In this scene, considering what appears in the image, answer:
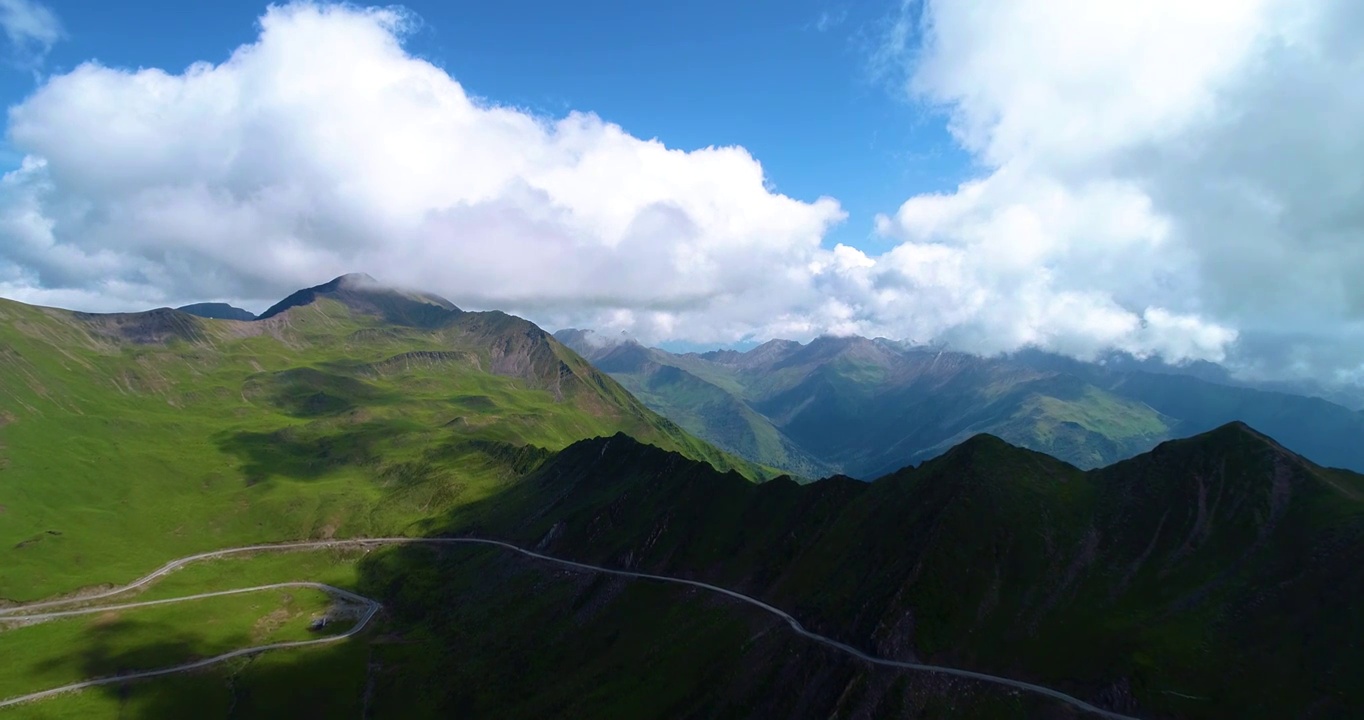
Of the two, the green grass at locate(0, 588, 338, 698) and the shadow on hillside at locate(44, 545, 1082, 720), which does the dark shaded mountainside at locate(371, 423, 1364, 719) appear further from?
the green grass at locate(0, 588, 338, 698)

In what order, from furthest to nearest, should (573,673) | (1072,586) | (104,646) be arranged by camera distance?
1. (104,646)
2. (573,673)
3. (1072,586)


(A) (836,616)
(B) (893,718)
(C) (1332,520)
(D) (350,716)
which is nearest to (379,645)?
(D) (350,716)

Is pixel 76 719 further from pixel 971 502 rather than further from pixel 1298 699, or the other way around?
pixel 1298 699

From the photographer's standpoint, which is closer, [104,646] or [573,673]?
[573,673]

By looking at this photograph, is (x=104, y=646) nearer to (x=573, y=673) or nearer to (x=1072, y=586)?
(x=573, y=673)

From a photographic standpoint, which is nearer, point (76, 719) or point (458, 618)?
point (76, 719)

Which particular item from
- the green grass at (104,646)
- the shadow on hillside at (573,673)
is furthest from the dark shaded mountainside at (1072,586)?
the green grass at (104,646)

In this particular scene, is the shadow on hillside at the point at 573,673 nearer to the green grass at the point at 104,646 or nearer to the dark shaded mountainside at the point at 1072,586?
the dark shaded mountainside at the point at 1072,586

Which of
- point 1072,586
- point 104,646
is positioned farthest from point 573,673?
point 104,646
